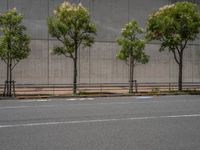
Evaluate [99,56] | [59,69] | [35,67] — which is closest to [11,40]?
[35,67]

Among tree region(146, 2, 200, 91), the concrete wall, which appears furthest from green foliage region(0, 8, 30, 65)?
tree region(146, 2, 200, 91)

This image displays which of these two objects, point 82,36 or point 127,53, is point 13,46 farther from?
point 127,53

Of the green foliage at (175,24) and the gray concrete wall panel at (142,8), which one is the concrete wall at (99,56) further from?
Answer: the green foliage at (175,24)

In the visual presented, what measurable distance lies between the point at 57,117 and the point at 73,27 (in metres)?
16.0

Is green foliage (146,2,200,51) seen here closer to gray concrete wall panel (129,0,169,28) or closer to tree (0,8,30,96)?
gray concrete wall panel (129,0,169,28)

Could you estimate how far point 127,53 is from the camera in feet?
103

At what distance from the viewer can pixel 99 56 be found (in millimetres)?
40250

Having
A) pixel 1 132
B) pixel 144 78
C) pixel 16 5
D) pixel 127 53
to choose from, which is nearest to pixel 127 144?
pixel 1 132

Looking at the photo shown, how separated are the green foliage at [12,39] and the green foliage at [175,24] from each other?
35.3 feet

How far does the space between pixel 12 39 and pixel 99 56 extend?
14.1 m

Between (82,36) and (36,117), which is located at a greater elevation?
(82,36)

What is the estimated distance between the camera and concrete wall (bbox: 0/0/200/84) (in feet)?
124

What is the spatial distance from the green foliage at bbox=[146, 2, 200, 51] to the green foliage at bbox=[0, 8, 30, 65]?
1076 centimetres

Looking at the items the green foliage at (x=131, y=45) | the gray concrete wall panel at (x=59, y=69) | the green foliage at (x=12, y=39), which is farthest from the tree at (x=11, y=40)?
the gray concrete wall panel at (x=59, y=69)
